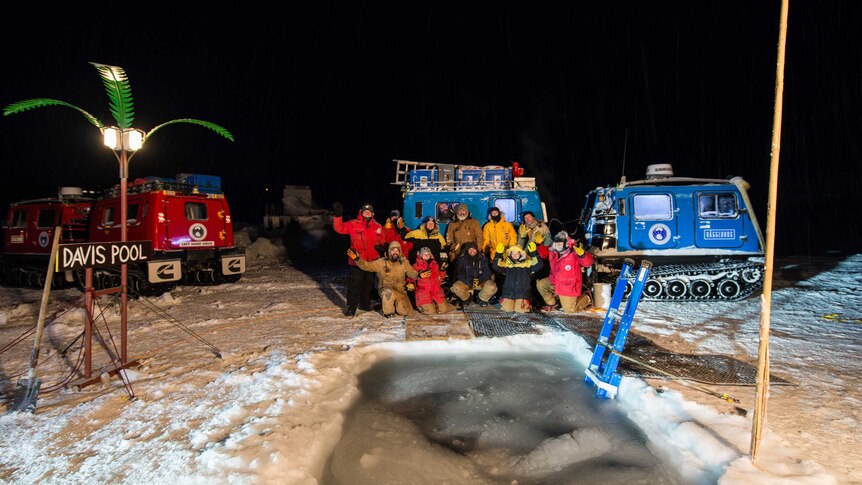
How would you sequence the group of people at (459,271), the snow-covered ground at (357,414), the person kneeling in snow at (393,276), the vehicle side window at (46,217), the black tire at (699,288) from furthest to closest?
the vehicle side window at (46,217)
the black tire at (699,288)
the group of people at (459,271)
the person kneeling in snow at (393,276)
the snow-covered ground at (357,414)

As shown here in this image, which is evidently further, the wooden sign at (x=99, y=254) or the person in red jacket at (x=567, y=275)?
the person in red jacket at (x=567, y=275)

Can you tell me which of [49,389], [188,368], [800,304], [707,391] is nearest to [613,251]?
[800,304]

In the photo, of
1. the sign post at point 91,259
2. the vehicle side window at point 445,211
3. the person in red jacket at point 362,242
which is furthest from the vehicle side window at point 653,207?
the sign post at point 91,259

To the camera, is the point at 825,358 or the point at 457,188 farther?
the point at 457,188

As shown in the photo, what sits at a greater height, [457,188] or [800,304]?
[457,188]

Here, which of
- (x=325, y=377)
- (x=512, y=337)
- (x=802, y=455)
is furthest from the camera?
(x=512, y=337)

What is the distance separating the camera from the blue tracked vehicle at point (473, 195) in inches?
393

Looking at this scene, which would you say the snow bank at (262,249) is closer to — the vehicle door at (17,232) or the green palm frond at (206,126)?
the vehicle door at (17,232)

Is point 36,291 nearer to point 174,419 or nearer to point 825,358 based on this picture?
point 174,419

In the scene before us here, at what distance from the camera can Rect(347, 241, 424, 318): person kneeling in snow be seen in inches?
286

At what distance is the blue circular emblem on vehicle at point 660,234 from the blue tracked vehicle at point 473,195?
2276 millimetres

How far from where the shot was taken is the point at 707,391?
159 inches

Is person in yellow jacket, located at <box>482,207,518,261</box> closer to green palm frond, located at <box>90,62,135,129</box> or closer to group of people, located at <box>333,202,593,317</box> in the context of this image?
group of people, located at <box>333,202,593,317</box>

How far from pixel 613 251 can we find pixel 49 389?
883 cm
